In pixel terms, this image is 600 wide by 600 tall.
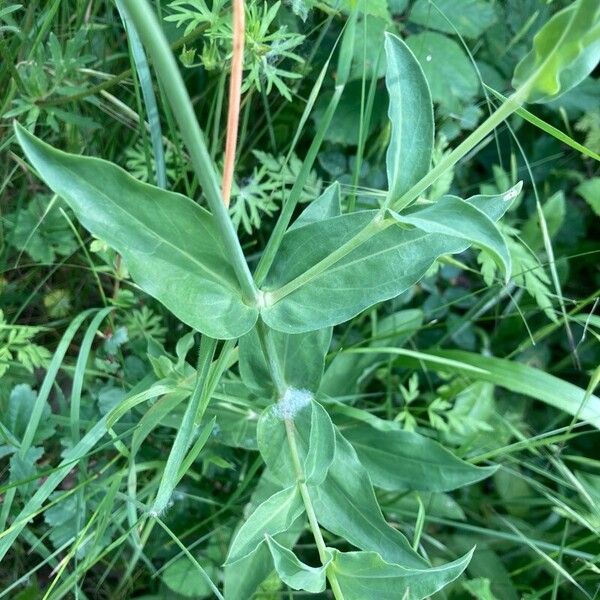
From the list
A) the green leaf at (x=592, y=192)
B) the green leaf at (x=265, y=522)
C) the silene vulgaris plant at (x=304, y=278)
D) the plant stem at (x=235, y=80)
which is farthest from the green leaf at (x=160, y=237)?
the green leaf at (x=592, y=192)

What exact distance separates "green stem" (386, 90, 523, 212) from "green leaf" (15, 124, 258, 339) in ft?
0.76

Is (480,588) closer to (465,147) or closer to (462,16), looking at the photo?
(465,147)

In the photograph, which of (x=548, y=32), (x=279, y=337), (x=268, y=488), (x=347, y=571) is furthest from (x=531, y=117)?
(x=268, y=488)

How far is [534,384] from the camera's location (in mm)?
1107

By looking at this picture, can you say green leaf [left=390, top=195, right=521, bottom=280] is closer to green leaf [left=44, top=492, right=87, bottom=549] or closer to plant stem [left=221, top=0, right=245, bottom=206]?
plant stem [left=221, top=0, right=245, bottom=206]

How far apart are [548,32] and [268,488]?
2.70 feet

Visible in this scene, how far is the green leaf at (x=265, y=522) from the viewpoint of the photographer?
0.87 meters

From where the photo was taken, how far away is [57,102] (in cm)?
Answer: 105

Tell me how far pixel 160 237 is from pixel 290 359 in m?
0.32

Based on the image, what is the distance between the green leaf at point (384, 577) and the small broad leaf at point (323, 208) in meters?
0.46

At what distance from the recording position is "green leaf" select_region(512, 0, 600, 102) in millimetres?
606

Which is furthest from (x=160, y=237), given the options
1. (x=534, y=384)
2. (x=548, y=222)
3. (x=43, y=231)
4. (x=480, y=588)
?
(x=548, y=222)

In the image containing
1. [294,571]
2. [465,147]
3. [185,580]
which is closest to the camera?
[465,147]

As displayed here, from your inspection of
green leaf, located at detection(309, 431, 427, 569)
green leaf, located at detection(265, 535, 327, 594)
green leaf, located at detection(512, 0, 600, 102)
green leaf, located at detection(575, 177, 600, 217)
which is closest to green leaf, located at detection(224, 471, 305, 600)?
green leaf, located at detection(309, 431, 427, 569)
